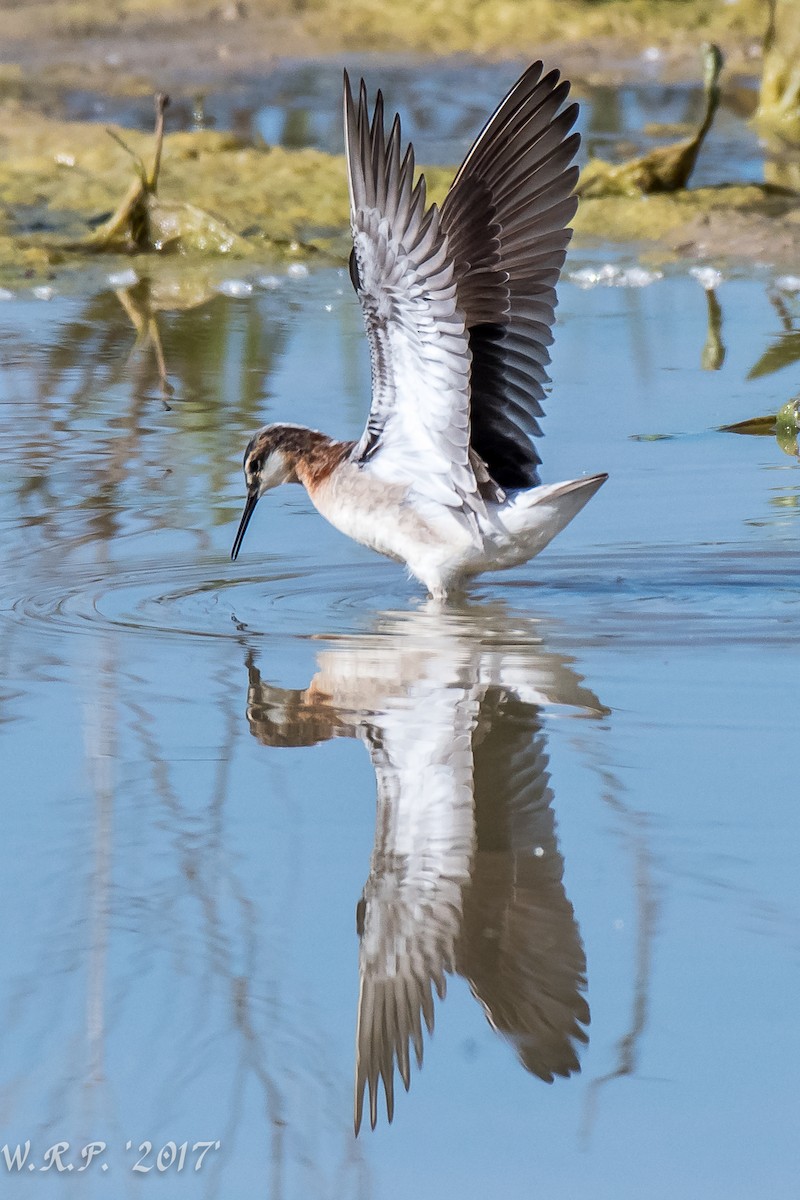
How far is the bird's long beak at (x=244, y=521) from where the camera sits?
6284 mm

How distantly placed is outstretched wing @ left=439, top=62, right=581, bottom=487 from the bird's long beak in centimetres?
85

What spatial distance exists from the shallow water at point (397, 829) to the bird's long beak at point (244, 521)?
0.19 feet

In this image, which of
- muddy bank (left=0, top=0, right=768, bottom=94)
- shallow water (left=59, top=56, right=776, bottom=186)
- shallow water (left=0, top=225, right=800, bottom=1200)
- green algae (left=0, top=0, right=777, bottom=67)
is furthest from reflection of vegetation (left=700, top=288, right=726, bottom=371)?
green algae (left=0, top=0, right=777, bottom=67)

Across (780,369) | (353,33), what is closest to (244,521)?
(780,369)

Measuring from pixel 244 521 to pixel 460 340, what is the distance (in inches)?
51.2

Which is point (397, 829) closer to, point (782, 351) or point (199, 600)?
point (199, 600)

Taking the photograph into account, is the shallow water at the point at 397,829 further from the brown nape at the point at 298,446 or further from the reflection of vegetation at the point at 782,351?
the reflection of vegetation at the point at 782,351

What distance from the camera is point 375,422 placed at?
584cm

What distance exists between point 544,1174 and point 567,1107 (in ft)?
0.62

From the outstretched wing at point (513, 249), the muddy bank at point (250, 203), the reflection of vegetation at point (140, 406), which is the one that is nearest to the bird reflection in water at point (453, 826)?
the outstretched wing at point (513, 249)

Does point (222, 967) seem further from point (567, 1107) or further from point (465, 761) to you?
point (465, 761)

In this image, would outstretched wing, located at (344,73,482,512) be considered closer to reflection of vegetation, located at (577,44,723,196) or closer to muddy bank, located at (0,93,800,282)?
muddy bank, located at (0,93,800,282)

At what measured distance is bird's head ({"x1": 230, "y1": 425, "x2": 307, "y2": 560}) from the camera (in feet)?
21.5

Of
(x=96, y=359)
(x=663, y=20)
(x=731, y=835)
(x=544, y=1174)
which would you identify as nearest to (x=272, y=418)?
(x=96, y=359)
